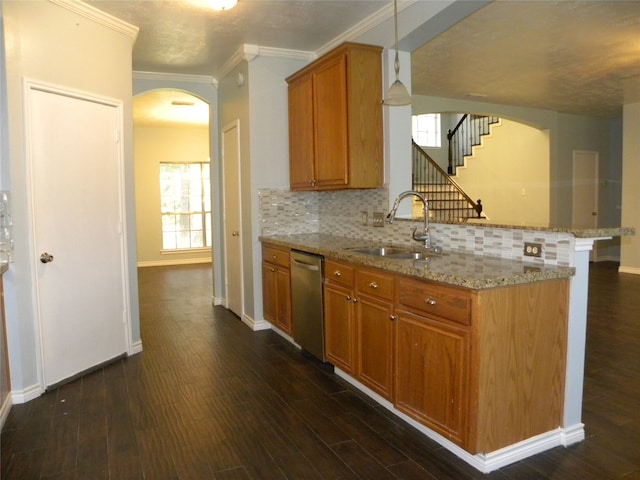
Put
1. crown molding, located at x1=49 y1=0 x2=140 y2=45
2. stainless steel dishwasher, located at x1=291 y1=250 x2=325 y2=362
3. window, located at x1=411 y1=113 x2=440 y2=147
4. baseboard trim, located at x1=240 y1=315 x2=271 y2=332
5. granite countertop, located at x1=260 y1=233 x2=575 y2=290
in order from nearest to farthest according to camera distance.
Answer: granite countertop, located at x1=260 y1=233 x2=575 y2=290, crown molding, located at x1=49 y1=0 x2=140 y2=45, stainless steel dishwasher, located at x1=291 y1=250 x2=325 y2=362, baseboard trim, located at x1=240 y1=315 x2=271 y2=332, window, located at x1=411 y1=113 x2=440 y2=147

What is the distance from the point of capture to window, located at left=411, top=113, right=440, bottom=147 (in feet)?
35.3

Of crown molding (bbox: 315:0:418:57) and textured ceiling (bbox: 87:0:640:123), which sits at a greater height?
textured ceiling (bbox: 87:0:640:123)

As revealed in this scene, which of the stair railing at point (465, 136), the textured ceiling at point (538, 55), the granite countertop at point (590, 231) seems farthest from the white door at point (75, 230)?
the stair railing at point (465, 136)

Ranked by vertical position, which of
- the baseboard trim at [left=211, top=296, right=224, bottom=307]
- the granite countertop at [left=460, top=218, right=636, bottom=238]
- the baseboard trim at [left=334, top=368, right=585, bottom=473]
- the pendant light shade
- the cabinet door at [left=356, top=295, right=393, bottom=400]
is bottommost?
the baseboard trim at [left=334, top=368, right=585, bottom=473]

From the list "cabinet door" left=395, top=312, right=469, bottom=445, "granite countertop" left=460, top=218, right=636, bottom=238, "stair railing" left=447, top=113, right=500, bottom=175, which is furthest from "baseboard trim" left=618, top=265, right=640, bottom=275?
"cabinet door" left=395, top=312, right=469, bottom=445

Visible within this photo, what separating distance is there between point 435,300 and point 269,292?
2.44 metres

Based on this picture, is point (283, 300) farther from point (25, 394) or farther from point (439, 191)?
point (439, 191)

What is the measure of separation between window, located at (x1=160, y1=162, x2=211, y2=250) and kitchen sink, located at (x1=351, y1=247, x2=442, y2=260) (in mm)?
6701

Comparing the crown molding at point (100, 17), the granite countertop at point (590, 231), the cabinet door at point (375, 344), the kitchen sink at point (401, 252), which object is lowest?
the cabinet door at point (375, 344)

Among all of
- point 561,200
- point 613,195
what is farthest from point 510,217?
point 613,195

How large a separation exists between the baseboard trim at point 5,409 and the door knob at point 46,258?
2.83 feet

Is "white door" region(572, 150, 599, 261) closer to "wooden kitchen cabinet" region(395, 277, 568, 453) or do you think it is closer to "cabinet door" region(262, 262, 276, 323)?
"cabinet door" region(262, 262, 276, 323)

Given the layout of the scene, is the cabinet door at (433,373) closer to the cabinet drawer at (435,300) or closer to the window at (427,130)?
the cabinet drawer at (435,300)

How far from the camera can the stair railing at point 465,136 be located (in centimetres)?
970
